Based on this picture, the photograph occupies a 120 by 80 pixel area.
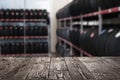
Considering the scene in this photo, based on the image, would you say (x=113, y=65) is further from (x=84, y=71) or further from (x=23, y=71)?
(x=23, y=71)

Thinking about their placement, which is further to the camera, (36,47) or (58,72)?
(36,47)

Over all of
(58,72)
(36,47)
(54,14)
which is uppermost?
(54,14)

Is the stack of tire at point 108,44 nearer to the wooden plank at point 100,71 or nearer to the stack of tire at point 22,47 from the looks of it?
the wooden plank at point 100,71

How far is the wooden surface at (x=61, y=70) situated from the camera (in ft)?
4.50

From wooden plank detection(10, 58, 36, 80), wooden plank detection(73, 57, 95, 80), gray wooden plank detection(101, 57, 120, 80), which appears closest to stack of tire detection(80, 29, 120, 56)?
gray wooden plank detection(101, 57, 120, 80)

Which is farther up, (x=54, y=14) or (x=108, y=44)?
(x=54, y=14)

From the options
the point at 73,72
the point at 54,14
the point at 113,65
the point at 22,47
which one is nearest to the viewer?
the point at 73,72

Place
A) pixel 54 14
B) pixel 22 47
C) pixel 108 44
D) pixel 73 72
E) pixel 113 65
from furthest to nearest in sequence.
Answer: pixel 54 14 → pixel 22 47 → pixel 108 44 → pixel 113 65 → pixel 73 72

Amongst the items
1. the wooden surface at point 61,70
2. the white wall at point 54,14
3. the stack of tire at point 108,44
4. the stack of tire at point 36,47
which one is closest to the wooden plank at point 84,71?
the wooden surface at point 61,70

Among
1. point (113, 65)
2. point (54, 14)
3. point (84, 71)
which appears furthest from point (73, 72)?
point (54, 14)

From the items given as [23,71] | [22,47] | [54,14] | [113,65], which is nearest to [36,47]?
[22,47]

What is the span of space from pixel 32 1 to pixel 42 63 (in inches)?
319

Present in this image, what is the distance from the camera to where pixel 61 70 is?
5.20 feet

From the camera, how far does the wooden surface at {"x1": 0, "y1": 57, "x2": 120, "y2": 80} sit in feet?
4.50
